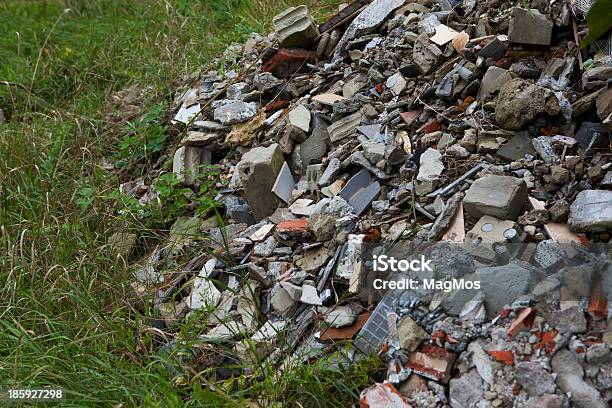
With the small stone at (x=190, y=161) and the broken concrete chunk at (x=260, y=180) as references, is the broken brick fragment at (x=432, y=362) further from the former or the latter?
the small stone at (x=190, y=161)

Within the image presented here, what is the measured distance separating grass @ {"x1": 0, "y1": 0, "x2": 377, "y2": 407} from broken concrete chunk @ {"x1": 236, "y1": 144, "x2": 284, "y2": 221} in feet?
2.12

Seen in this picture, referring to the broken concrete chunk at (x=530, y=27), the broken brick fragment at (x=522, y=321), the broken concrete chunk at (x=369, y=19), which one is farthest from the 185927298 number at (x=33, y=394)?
the broken concrete chunk at (x=530, y=27)

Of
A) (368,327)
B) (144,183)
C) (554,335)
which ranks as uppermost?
(554,335)

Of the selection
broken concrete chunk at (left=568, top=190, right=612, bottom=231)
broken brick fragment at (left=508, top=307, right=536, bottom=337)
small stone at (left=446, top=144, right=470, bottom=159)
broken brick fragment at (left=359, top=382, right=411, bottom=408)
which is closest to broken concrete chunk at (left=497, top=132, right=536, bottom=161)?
small stone at (left=446, top=144, right=470, bottom=159)

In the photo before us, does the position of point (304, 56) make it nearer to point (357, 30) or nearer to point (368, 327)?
point (357, 30)

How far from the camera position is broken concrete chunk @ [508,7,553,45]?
3.32 metres

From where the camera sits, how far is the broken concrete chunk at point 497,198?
2.71 m

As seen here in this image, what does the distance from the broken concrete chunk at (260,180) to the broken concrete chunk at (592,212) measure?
1.45 meters

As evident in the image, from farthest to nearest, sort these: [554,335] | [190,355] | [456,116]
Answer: [456,116], [190,355], [554,335]

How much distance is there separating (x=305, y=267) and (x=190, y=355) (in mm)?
611

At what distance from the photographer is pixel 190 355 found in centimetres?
286

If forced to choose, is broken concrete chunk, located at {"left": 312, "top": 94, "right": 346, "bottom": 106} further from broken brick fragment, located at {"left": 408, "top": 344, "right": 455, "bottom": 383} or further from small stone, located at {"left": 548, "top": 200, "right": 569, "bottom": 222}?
broken brick fragment, located at {"left": 408, "top": 344, "right": 455, "bottom": 383}

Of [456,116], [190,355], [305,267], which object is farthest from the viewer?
[456,116]

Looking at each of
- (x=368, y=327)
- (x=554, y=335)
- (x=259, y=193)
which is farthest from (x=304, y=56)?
(x=554, y=335)
